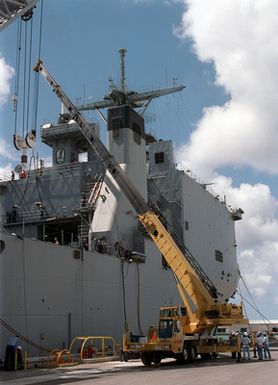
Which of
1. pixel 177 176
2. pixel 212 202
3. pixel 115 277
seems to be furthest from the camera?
pixel 212 202

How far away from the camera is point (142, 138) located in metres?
32.2

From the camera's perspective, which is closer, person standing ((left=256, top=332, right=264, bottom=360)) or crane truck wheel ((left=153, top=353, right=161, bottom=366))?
crane truck wheel ((left=153, top=353, right=161, bottom=366))

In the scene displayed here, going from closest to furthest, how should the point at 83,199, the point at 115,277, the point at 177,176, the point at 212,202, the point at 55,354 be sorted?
the point at 55,354
the point at 115,277
the point at 83,199
the point at 177,176
the point at 212,202

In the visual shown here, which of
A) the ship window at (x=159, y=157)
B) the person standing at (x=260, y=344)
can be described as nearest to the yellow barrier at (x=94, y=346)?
the person standing at (x=260, y=344)

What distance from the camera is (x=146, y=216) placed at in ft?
75.5

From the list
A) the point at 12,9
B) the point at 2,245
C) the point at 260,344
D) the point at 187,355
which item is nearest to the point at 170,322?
the point at 187,355

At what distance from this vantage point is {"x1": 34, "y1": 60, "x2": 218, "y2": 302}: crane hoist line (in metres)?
21.5

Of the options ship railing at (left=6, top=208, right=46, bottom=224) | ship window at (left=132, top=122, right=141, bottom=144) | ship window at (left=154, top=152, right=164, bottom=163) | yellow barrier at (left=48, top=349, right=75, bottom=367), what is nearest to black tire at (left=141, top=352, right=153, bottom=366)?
yellow barrier at (left=48, top=349, right=75, bottom=367)

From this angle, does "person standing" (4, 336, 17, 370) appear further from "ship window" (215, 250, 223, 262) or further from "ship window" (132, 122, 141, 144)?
"ship window" (215, 250, 223, 262)

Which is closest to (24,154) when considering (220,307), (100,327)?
(100,327)

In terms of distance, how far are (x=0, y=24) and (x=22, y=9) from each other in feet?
3.20

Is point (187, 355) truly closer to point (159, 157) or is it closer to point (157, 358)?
point (157, 358)

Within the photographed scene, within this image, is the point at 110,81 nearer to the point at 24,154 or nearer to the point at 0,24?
the point at 24,154

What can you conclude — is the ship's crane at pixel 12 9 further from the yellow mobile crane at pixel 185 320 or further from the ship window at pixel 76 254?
the ship window at pixel 76 254
